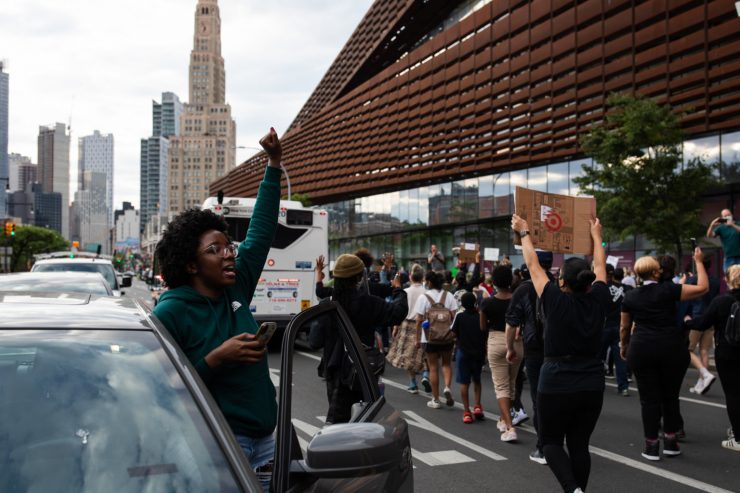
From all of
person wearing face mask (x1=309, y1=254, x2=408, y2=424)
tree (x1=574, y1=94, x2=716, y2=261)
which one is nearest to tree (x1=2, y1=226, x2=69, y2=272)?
tree (x1=574, y1=94, x2=716, y2=261)

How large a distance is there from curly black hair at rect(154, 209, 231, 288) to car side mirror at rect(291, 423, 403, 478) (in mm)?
1102

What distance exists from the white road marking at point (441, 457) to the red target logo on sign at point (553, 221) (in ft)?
7.55

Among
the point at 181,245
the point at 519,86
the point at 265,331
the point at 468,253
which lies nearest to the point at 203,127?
the point at 519,86

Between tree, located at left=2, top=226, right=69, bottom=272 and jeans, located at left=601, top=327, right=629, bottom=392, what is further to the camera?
tree, located at left=2, top=226, right=69, bottom=272

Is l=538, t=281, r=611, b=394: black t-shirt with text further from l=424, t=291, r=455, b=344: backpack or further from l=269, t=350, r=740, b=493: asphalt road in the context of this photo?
l=424, t=291, r=455, b=344: backpack

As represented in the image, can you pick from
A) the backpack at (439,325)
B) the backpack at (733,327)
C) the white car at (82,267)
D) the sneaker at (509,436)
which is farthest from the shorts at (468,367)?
the white car at (82,267)

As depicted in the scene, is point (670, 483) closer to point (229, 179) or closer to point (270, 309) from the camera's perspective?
point (270, 309)

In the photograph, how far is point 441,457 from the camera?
6512mm

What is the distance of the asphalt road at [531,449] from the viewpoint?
5725mm

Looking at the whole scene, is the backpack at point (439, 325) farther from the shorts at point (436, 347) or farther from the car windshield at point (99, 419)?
the car windshield at point (99, 419)

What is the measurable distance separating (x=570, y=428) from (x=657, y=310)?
2249 millimetres

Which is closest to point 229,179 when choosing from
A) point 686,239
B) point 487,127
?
point 487,127

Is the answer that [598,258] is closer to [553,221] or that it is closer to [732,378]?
[553,221]

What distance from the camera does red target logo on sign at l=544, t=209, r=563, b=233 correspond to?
223 inches
